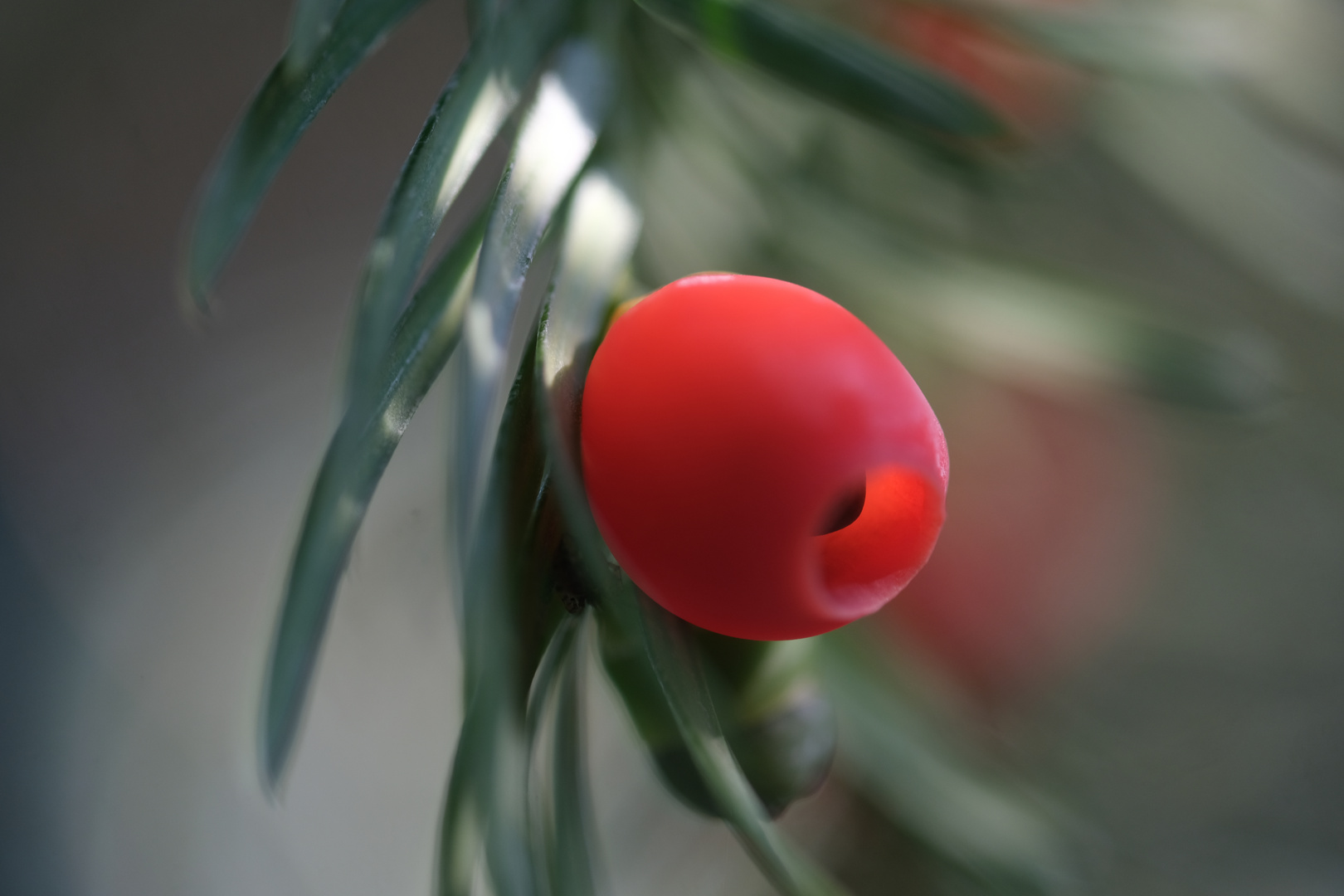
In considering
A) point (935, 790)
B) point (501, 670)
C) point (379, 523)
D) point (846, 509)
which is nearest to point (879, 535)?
point (846, 509)

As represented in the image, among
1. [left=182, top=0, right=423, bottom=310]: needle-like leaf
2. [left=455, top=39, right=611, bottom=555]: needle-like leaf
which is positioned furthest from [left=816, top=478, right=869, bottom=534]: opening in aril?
[left=182, top=0, right=423, bottom=310]: needle-like leaf

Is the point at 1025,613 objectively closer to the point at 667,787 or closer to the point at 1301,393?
the point at 1301,393

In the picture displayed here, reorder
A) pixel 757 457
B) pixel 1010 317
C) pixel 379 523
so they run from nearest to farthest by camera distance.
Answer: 1. pixel 757 457
2. pixel 1010 317
3. pixel 379 523

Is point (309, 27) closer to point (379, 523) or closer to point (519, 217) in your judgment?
point (519, 217)

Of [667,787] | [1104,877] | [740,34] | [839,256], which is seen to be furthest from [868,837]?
[740,34]

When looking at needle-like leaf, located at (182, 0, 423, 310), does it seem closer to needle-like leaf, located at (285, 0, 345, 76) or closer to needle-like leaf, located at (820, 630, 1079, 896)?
needle-like leaf, located at (285, 0, 345, 76)

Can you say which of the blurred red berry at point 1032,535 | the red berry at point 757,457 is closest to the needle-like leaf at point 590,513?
the red berry at point 757,457

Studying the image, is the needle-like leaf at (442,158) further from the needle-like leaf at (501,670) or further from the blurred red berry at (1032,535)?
the blurred red berry at (1032,535)

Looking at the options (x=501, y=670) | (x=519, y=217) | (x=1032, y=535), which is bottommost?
(x=1032, y=535)
